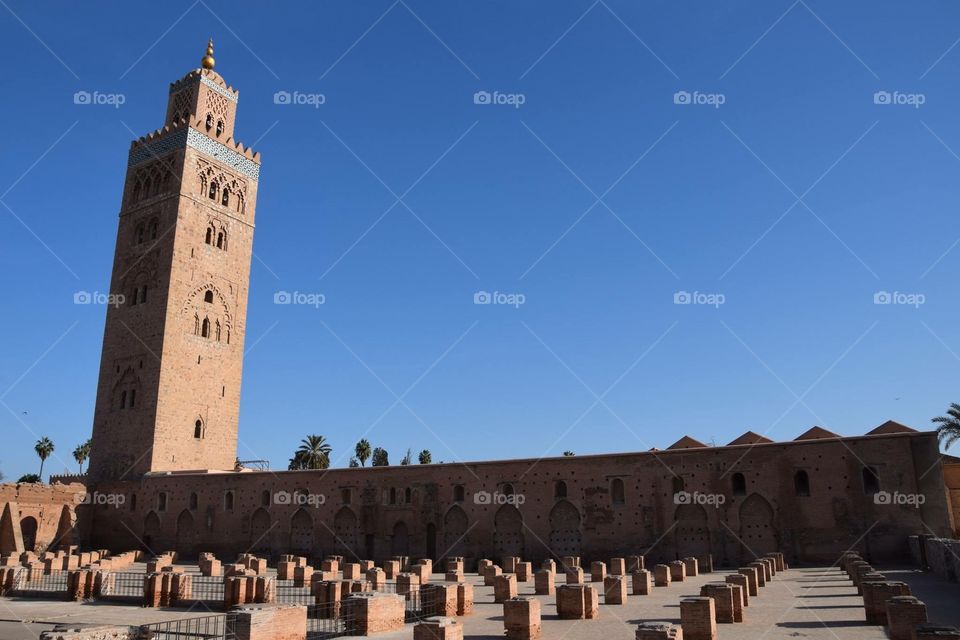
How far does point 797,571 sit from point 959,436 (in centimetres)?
1823

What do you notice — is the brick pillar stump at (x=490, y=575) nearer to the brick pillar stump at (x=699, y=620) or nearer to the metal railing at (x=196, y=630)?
the metal railing at (x=196, y=630)

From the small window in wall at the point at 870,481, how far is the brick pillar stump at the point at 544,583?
10.2 meters

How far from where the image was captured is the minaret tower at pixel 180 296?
33.5 meters

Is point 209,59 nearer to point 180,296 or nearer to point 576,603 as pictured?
point 180,296

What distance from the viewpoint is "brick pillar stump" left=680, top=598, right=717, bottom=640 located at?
32.2 ft

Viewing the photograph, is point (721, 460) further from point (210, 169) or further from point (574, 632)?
point (210, 169)

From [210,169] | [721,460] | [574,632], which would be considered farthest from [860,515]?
[210,169]

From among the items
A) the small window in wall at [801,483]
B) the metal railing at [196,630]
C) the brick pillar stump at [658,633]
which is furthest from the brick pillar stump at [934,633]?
the small window in wall at [801,483]

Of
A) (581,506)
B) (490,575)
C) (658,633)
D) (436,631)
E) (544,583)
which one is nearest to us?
(658,633)

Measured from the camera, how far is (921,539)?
18641 millimetres

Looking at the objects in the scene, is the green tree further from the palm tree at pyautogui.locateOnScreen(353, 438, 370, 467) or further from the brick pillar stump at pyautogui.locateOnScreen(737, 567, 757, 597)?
the brick pillar stump at pyautogui.locateOnScreen(737, 567, 757, 597)

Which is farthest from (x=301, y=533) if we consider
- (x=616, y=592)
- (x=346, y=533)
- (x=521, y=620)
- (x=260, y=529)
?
(x=521, y=620)

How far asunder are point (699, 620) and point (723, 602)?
1711 millimetres

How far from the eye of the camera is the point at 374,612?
11.4m
